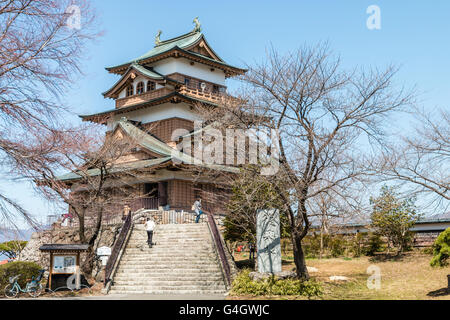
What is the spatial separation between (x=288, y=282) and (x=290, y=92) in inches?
256

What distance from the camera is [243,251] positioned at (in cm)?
2580

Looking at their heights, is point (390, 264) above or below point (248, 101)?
below

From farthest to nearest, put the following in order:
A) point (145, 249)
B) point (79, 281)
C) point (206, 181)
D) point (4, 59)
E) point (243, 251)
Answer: point (206, 181) < point (243, 251) < point (145, 249) < point (79, 281) < point (4, 59)

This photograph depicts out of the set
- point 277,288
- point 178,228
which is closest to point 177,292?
point 277,288

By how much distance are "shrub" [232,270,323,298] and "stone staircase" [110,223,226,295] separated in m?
1.04

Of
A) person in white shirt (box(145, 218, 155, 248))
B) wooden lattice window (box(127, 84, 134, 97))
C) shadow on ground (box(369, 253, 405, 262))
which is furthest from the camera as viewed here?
wooden lattice window (box(127, 84, 134, 97))

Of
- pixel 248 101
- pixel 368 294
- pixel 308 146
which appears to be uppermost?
pixel 248 101

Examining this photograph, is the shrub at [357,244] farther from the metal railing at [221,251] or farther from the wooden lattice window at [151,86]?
the wooden lattice window at [151,86]

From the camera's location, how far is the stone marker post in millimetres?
15469

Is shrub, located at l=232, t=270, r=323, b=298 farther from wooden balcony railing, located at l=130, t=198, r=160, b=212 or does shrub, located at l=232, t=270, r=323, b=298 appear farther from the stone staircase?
wooden balcony railing, located at l=130, t=198, r=160, b=212

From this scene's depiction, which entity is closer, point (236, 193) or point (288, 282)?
point (288, 282)

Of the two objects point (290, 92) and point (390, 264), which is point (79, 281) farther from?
point (390, 264)

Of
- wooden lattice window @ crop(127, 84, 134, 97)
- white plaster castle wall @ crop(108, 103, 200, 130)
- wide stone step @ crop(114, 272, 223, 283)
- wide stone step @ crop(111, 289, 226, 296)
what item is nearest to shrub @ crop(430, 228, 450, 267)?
wide stone step @ crop(111, 289, 226, 296)

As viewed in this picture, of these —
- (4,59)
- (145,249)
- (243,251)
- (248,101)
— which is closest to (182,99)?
(243,251)
